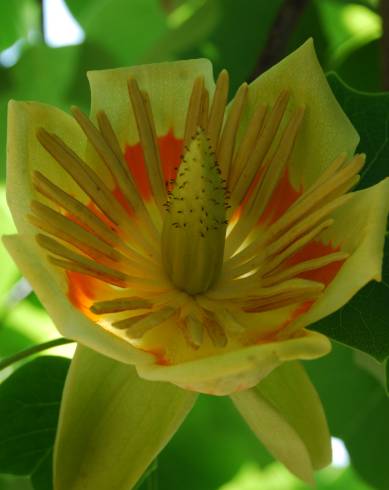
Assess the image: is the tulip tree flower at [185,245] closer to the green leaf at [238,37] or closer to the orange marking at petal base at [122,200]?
the orange marking at petal base at [122,200]

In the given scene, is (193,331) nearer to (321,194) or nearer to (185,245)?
(185,245)

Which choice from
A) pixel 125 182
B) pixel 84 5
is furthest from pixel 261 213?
pixel 84 5

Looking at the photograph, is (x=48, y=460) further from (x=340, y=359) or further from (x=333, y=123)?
(x=340, y=359)

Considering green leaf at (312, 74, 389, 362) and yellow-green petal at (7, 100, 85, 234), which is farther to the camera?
green leaf at (312, 74, 389, 362)

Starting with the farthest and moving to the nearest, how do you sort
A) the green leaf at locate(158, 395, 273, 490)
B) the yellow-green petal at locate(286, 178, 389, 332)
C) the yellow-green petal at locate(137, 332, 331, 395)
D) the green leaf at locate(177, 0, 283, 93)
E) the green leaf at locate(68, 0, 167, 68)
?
the green leaf at locate(68, 0, 167, 68)
the green leaf at locate(177, 0, 283, 93)
the green leaf at locate(158, 395, 273, 490)
the yellow-green petal at locate(286, 178, 389, 332)
the yellow-green petal at locate(137, 332, 331, 395)

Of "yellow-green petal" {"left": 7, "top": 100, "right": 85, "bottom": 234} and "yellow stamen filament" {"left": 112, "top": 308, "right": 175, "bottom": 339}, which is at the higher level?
"yellow-green petal" {"left": 7, "top": 100, "right": 85, "bottom": 234}

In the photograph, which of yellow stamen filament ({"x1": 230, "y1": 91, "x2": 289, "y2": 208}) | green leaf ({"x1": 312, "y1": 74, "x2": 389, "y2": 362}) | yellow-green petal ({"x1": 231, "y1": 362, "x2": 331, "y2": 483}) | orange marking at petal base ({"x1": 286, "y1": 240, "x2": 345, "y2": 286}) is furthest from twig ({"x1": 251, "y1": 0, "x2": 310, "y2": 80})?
yellow-green petal ({"x1": 231, "y1": 362, "x2": 331, "y2": 483})

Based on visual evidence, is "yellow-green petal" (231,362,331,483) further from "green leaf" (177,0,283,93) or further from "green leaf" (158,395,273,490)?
"green leaf" (177,0,283,93)
